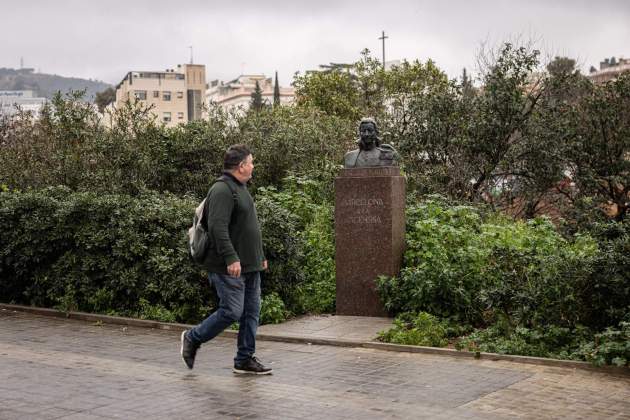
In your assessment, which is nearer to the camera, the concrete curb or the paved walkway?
the paved walkway

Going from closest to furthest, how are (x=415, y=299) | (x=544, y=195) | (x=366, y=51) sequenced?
1. (x=415, y=299)
2. (x=544, y=195)
3. (x=366, y=51)

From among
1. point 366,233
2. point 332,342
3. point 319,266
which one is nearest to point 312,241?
point 319,266

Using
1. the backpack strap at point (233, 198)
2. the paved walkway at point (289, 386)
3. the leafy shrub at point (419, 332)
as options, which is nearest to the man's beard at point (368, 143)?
the leafy shrub at point (419, 332)

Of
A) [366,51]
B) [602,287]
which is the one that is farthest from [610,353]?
[366,51]

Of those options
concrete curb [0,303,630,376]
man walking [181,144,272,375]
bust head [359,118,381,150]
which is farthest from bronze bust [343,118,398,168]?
man walking [181,144,272,375]

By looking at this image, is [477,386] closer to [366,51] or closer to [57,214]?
[57,214]

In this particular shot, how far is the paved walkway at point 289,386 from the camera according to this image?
6.94 m

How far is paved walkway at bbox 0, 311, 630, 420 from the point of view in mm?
6941

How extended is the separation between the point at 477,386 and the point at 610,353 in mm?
1405

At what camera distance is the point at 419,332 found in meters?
9.73

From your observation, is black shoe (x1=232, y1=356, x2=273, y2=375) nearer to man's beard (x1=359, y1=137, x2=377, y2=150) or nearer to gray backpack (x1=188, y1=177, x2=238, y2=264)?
gray backpack (x1=188, y1=177, x2=238, y2=264)

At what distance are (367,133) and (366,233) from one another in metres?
1.23

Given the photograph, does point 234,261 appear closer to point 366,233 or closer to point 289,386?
point 289,386

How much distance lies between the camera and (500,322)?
972 cm
